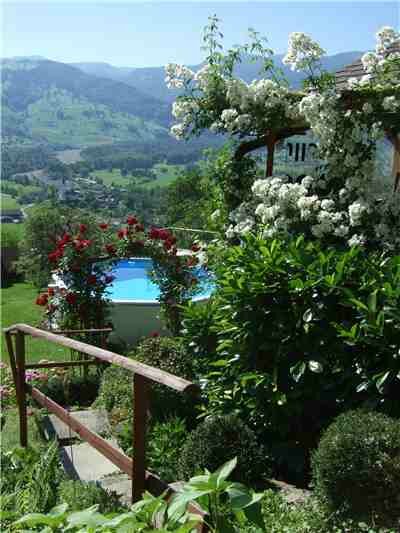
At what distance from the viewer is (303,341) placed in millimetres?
3889

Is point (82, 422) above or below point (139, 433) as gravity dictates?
below

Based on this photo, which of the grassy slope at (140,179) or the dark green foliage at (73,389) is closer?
the dark green foliage at (73,389)

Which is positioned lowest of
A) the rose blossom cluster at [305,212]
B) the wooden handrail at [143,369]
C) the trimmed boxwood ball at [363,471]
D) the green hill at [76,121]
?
the trimmed boxwood ball at [363,471]

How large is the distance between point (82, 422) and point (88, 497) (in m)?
2.02

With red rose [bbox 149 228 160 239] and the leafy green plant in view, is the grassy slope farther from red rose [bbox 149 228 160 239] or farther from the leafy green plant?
the leafy green plant

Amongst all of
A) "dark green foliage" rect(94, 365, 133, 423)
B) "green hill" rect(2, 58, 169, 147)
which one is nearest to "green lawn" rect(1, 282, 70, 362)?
"dark green foliage" rect(94, 365, 133, 423)

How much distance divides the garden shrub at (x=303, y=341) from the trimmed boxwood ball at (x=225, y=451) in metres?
0.27

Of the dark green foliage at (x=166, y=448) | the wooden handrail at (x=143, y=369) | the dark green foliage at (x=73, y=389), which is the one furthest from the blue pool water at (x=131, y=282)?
the wooden handrail at (x=143, y=369)

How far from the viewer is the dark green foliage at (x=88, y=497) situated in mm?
3377

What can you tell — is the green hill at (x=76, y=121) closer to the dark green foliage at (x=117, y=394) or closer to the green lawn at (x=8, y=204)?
the green lawn at (x=8, y=204)

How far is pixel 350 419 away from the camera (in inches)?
123

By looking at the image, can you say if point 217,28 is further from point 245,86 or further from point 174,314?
point 174,314

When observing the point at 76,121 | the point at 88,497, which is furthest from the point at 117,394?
the point at 76,121

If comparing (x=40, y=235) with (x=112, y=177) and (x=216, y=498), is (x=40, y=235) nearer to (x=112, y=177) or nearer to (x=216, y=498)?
(x=216, y=498)
